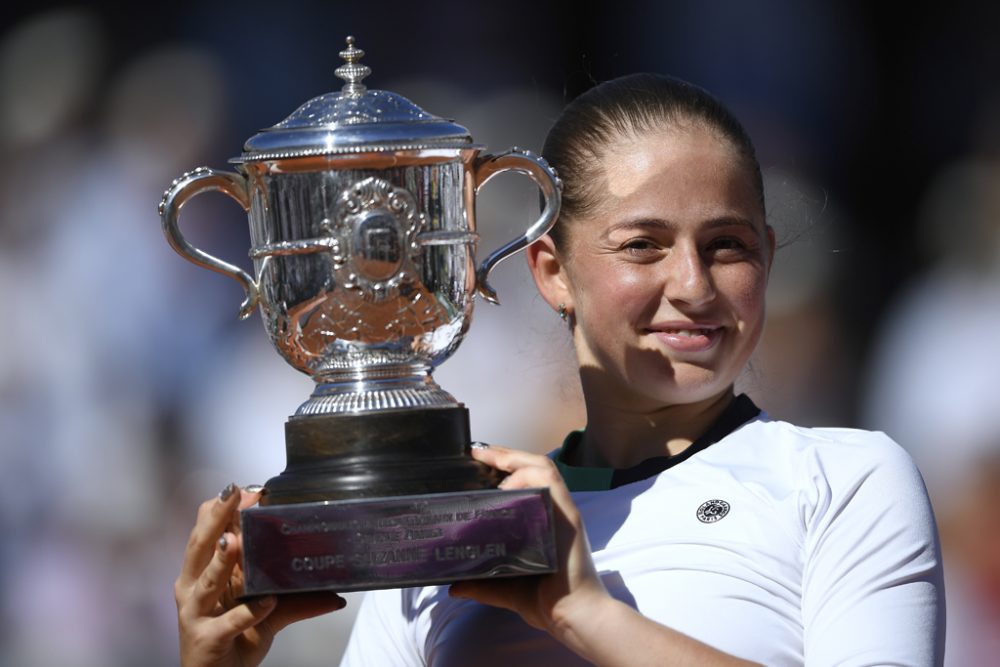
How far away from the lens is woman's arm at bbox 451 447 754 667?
1437mm

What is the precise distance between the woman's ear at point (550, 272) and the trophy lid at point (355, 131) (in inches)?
13.7

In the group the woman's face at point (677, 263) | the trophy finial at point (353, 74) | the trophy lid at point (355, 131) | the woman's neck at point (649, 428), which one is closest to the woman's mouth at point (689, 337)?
the woman's face at point (677, 263)

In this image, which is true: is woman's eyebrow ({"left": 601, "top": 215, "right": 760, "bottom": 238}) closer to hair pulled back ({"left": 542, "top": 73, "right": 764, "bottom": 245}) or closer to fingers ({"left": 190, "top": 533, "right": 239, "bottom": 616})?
hair pulled back ({"left": 542, "top": 73, "right": 764, "bottom": 245})

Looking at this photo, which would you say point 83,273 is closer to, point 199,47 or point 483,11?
point 199,47

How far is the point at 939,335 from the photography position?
3.56 m

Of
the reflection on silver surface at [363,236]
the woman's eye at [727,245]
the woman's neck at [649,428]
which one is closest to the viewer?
the reflection on silver surface at [363,236]

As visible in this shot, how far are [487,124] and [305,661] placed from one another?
4.47 ft

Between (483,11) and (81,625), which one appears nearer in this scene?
(81,625)

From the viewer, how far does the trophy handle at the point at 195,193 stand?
157 cm

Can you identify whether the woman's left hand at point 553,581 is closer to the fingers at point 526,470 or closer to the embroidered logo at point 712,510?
the fingers at point 526,470

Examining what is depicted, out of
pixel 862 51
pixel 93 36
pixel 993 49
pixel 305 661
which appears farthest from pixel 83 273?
pixel 993 49

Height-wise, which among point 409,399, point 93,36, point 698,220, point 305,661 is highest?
point 93,36

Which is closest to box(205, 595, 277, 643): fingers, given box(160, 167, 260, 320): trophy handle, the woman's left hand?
the woman's left hand

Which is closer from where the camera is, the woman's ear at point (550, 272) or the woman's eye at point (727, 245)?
the woman's eye at point (727, 245)
